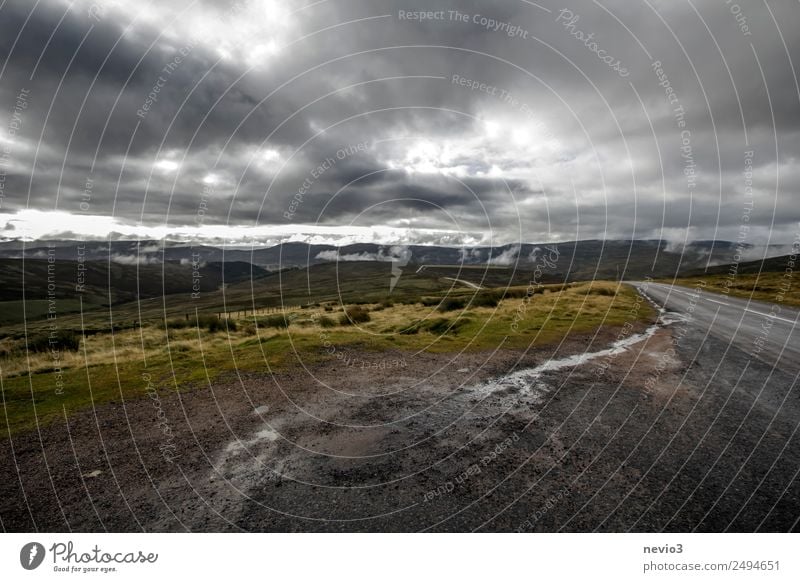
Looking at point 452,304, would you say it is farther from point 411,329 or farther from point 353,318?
point 411,329

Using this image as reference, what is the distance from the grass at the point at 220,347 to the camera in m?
12.7

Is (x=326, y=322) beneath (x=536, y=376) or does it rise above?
above

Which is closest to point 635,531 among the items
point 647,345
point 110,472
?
point 110,472

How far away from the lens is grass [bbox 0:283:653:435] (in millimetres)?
12688

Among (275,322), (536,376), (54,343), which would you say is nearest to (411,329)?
(275,322)

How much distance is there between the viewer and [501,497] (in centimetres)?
619

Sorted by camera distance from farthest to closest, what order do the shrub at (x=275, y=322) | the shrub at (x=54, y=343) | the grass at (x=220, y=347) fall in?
the shrub at (x=275, y=322)
the shrub at (x=54, y=343)
the grass at (x=220, y=347)

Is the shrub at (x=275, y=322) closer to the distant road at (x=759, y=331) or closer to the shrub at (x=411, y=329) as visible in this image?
the shrub at (x=411, y=329)

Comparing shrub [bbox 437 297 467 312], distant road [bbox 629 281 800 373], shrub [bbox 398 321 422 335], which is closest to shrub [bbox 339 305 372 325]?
shrub [bbox 398 321 422 335]

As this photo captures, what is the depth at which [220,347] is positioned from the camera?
19.4m

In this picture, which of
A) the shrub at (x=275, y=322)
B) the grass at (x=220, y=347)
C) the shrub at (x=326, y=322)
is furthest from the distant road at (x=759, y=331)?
the shrub at (x=275, y=322)

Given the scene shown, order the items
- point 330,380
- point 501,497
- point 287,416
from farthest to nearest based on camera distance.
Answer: point 330,380 < point 287,416 < point 501,497
